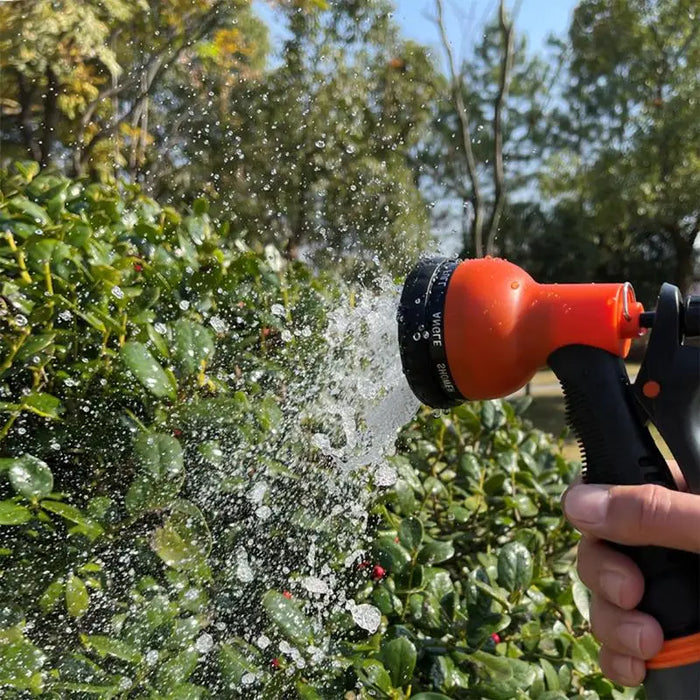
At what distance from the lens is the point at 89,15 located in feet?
11.9

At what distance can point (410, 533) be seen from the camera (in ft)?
4.35

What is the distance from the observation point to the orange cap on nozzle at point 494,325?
2.98 ft

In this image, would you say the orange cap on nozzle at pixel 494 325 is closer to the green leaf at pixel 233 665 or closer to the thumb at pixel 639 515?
the thumb at pixel 639 515

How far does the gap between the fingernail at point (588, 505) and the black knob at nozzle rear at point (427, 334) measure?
0.62 feet

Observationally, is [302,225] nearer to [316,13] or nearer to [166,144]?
[166,144]

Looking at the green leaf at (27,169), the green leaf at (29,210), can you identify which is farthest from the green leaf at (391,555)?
the green leaf at (27,169)

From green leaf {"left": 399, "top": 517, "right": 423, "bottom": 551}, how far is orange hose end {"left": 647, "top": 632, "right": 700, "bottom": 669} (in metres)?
0.53

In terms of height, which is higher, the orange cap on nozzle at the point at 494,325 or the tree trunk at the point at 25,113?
the tree trunk at the point at 25,113

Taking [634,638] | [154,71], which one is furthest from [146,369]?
[154,71]

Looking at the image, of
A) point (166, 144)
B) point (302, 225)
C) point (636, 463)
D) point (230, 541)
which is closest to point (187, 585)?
point (230, 541)

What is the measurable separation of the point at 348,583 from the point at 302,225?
1.30 meters

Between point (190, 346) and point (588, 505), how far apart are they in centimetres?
60

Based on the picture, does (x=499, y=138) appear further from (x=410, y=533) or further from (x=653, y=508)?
(x=653, y=508)

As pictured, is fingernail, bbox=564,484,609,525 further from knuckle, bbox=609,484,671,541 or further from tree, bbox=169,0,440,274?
tree, bbox=169,0,440,274
